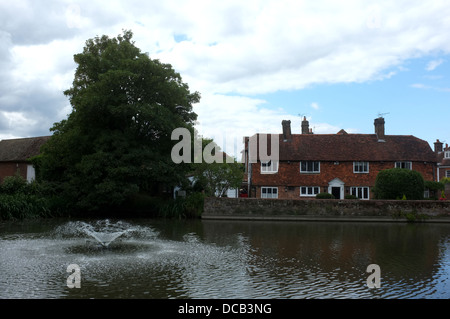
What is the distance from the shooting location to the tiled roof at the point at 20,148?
44.7 m

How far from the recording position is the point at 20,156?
147 ft

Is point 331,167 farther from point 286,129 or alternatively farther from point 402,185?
point 402,185

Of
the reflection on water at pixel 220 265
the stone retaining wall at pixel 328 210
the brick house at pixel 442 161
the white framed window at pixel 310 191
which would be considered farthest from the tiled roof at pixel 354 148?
the brick house at pixel 442 161

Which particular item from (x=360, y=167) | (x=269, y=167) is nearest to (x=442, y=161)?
(x=360, y=167)

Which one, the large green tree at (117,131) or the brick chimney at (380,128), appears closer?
the large green tree at (117,131)

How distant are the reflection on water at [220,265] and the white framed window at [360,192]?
2097cm

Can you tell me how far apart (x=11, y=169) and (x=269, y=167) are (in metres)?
28.8

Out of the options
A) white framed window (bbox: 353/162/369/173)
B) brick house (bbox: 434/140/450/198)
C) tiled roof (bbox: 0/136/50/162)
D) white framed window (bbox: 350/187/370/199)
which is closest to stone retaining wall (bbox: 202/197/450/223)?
white framed window (bbox: 350/187/370/199)

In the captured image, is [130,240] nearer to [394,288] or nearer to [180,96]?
[394,288]

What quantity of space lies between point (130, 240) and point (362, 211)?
20.1 m

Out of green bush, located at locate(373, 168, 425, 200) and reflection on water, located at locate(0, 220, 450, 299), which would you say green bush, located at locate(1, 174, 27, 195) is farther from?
green bush, located at locate(373, 168, 425, 200)

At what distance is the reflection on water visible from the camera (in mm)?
9461

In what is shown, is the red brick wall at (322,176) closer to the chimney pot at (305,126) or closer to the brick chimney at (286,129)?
the brick chimney at (286,129)
